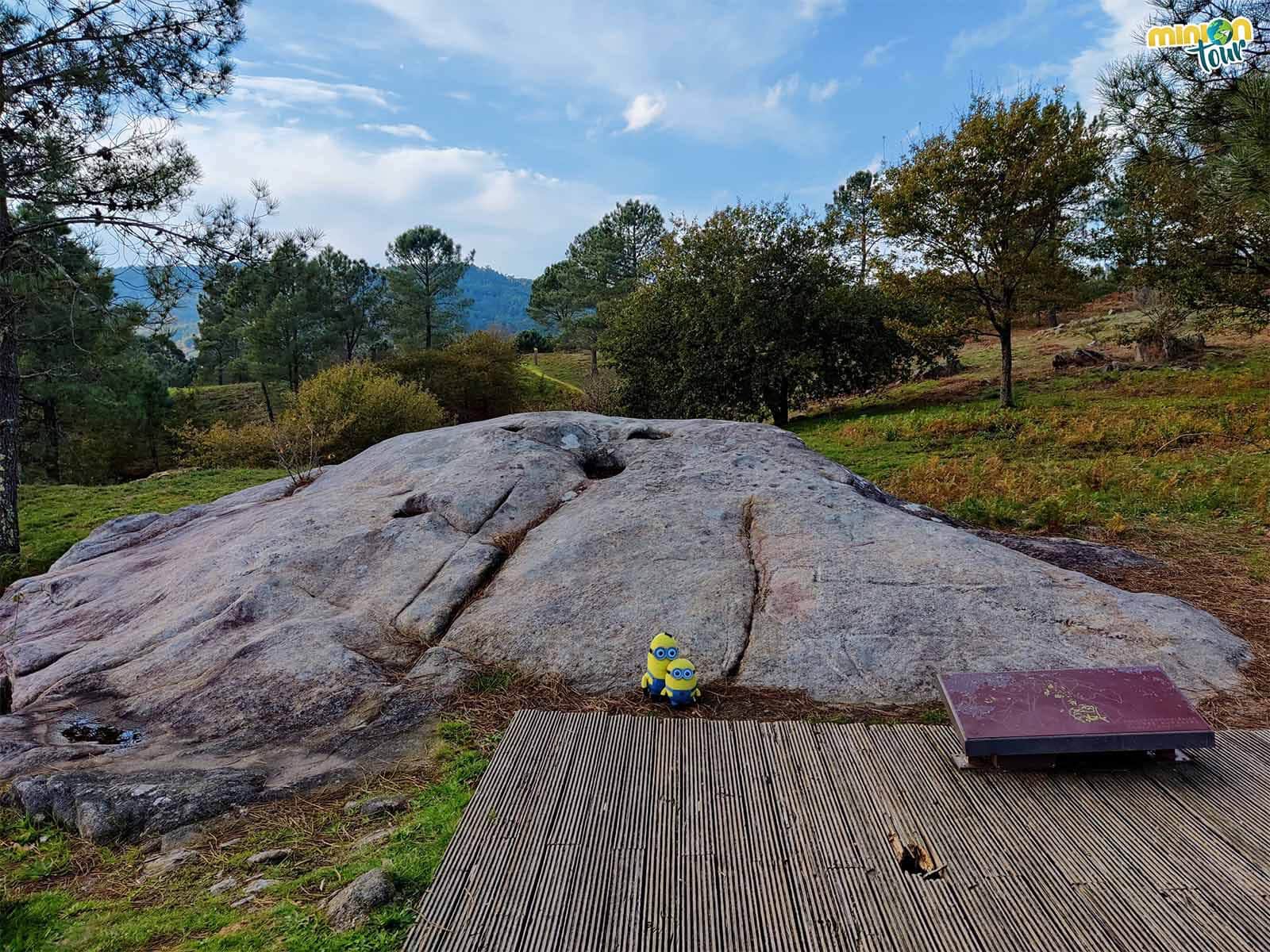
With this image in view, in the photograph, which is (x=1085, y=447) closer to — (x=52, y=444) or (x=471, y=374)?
(x=471, y=374)

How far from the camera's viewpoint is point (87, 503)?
669 inches

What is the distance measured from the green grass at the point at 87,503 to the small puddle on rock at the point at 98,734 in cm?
857

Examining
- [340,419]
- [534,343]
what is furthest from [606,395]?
[534,343]

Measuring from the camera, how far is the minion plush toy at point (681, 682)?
4676 mm

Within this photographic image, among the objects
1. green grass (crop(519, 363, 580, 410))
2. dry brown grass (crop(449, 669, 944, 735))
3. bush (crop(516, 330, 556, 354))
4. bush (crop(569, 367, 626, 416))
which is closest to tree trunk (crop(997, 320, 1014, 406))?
bush (crop(569, 367, 626, 416))

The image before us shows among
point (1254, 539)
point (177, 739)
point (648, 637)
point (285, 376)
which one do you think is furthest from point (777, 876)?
point (285, 376)

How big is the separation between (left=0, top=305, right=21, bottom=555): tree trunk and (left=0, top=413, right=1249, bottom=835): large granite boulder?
463 centimetres

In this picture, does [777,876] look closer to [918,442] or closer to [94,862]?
[94,862]

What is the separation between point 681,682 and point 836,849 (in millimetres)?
1585

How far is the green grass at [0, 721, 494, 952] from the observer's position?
2828 mm

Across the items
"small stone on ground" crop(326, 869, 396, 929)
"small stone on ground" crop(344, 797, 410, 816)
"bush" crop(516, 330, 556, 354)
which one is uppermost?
"bush" crop(516, 330, 556, 354)

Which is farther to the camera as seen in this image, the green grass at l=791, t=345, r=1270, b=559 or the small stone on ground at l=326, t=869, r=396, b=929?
the green grass at l=791, t=345, r=1270, b=559

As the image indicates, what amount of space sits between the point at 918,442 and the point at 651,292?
11.4 metres
